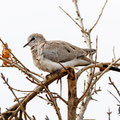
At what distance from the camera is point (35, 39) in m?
5.67

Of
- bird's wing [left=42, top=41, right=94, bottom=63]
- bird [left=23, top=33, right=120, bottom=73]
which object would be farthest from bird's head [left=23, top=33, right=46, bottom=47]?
bird's wing [left=42, top=41, right=94, bottom=63]

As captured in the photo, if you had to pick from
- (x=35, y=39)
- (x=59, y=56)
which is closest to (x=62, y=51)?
(x=59, y=56)

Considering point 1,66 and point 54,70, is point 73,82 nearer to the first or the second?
point 1,66

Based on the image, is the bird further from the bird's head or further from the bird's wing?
the bird's head

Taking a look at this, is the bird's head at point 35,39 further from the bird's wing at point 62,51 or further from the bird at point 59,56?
the bird's wing at point 62,51

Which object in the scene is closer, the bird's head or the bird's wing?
the bird's wing

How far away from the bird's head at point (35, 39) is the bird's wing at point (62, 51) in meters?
0.75

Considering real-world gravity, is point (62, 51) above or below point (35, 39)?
below

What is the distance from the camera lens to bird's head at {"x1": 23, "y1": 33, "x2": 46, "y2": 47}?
5.54m

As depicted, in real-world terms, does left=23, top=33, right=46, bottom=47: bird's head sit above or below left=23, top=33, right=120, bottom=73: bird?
above

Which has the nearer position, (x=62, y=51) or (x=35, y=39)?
(x=62, y=51)

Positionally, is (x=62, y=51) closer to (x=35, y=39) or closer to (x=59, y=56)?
(x=59, y=56)

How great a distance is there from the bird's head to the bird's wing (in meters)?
0.75

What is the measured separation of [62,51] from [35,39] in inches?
45.6
